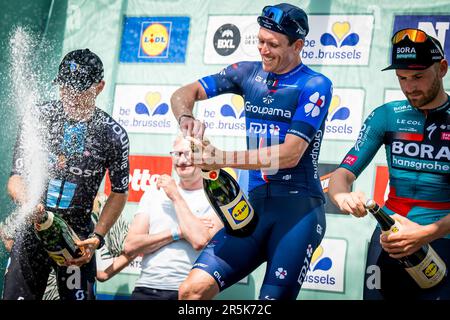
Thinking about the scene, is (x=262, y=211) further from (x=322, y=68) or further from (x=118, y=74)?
(x=118, y=74)

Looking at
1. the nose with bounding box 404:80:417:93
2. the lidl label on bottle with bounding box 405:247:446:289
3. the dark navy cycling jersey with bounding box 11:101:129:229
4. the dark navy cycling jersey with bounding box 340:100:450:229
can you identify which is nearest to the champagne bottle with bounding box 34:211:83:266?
the dark navy cycling jersey with bounding box 11:101:129:229

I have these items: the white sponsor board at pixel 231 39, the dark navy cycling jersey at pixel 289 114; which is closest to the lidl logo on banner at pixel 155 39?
the white sponsor board at pixel 231 39

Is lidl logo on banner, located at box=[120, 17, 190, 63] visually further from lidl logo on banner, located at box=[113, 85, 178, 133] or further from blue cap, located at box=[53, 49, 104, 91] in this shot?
blue cap, located at box=[53, 49, 104, 91]

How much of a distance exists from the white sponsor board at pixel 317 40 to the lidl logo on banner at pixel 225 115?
29 centimetres

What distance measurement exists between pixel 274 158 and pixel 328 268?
1.67 metres

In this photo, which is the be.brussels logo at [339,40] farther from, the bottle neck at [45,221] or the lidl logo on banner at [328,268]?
the bottle neck at [45,221]

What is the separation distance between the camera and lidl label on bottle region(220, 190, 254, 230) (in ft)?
14.1

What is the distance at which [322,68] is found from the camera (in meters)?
5.83

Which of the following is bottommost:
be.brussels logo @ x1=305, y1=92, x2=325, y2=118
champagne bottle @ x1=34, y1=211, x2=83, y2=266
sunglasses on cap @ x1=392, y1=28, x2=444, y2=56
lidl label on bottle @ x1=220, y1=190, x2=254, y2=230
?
champagne bottle @ x1=34, y1=211, x2=83, y2=266

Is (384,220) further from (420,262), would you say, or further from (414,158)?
(414,158)

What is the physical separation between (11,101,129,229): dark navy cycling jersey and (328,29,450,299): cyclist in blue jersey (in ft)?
5.13

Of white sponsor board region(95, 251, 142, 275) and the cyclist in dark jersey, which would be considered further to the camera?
white sponsor board region(95, 251, 142, 275)

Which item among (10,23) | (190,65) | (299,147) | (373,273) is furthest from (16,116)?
(373,273)

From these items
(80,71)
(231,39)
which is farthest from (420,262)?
(231,39)
